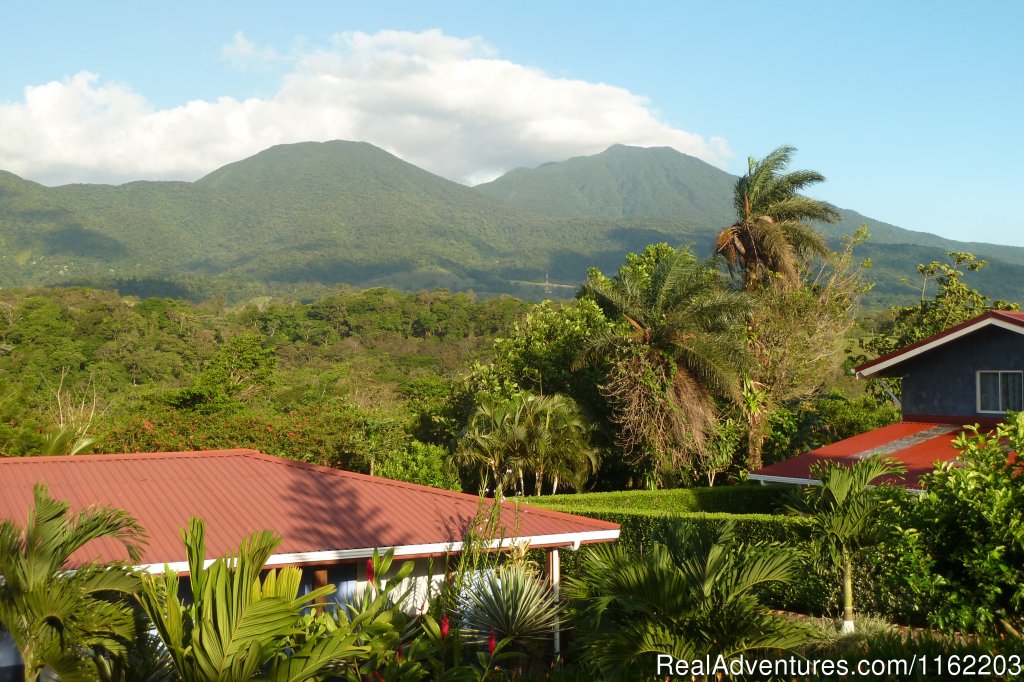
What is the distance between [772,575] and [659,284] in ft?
53.5

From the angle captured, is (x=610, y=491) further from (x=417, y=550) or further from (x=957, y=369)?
(x=417, y=550)

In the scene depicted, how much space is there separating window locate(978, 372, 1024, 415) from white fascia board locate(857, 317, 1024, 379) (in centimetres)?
100

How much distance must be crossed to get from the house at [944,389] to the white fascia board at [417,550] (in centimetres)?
812

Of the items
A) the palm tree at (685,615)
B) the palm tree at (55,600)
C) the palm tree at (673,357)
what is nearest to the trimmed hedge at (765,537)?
the palm tree at (685,615)

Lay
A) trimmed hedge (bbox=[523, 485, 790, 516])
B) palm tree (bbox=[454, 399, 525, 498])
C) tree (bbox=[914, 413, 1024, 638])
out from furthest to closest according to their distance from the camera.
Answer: palm tree (bbox=[454, 399, 525, 498])
trimmed hedge (bbox=[523, 485, 790, 516])
tree (bbox=[914, 413, 1024, 638])

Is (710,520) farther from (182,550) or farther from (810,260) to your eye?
(810,260)

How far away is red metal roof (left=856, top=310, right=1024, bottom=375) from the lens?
64.5 ft

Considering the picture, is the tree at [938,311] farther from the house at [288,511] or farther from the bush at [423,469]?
the house at [288,511]

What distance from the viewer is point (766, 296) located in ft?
92.4

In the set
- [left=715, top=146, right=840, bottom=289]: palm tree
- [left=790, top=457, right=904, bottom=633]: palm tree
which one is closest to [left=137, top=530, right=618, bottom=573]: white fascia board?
[left=790, top=457, right=904, bottom=633]: palm tree

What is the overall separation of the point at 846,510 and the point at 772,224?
1939 cm

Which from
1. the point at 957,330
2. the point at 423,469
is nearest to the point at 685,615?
the point at 957,330

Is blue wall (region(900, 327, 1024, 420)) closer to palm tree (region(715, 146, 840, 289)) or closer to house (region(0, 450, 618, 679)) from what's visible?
palm tree (region(715, 146, 840, 289))

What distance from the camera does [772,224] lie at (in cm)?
2978
